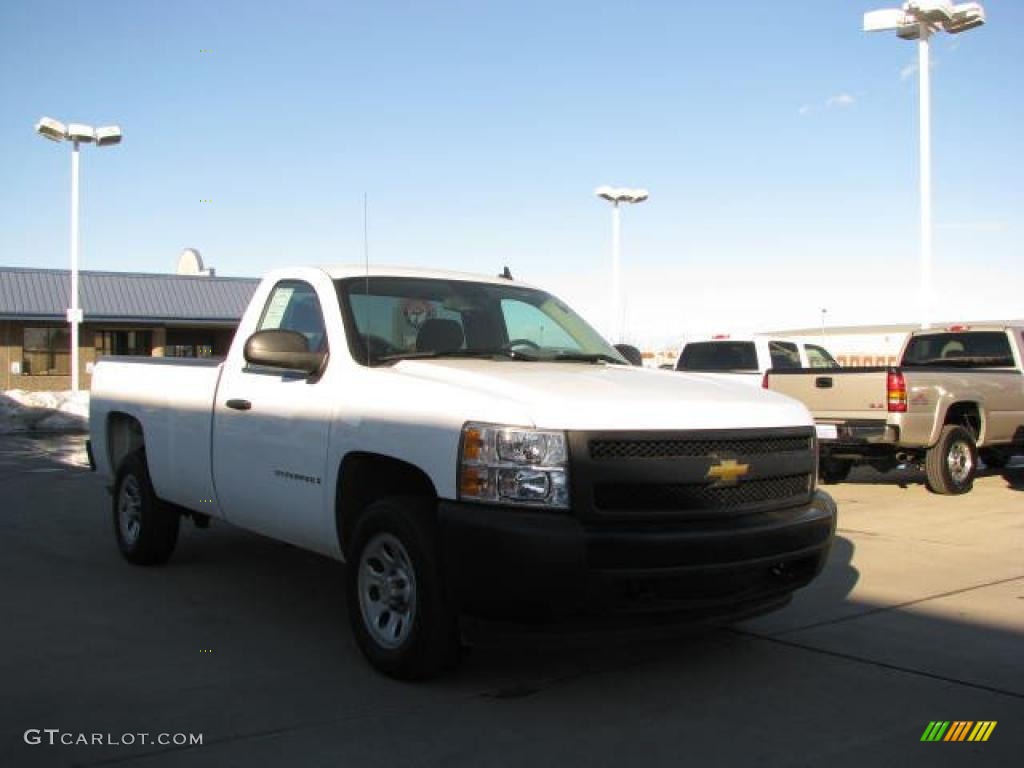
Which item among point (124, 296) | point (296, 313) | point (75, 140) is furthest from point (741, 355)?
point (124, 296)

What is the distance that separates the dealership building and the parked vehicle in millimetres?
24208

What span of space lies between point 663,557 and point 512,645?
0.72 meters

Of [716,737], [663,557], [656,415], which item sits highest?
[656,415]

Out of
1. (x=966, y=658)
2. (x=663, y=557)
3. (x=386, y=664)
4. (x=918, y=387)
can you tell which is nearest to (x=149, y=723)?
(x=386, y=664)

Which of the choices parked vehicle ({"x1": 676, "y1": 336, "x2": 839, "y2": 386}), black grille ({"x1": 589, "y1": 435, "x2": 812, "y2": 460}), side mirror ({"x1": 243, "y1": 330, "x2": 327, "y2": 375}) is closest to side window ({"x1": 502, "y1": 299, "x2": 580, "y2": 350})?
side mirror ({"x1": 243, "y1": 330, "x2": 327, "y2": 375})

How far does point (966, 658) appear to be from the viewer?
4938 millimetres

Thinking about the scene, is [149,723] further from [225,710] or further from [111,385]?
[111,385]

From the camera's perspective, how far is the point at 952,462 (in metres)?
11.2

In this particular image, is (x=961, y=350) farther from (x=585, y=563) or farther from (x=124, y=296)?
(x=124, y=296)

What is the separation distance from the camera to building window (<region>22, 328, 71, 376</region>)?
3622cm

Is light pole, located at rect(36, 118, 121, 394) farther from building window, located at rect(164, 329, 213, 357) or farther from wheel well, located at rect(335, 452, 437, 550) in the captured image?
wheel well, located at rect(335, 452, 437, 550)

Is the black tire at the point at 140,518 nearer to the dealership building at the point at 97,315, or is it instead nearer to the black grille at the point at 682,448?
the black grille at the point at 682,448

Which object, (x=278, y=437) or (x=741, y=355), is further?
(x=741, y=355)

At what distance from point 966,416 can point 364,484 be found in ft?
28.9
